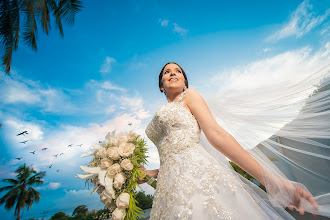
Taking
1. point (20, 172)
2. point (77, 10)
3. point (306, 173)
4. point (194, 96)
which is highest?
point (20, 172)

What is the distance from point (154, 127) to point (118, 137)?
0.51 m

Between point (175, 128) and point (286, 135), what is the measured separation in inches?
50.7

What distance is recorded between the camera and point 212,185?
141 cm

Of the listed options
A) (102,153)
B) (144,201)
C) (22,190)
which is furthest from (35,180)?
(102,153)


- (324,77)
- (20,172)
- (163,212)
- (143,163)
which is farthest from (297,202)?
(20,172)

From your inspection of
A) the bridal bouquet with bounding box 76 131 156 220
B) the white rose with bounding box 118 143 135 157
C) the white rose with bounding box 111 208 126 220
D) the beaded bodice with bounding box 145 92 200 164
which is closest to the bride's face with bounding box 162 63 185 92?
the beaded bodice with bounding box 145 92 200 164

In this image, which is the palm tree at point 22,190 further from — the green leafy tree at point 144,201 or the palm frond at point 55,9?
the palm frond at point 55,9

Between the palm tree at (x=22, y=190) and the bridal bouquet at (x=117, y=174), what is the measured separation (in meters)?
40.3

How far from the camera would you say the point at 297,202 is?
1387 millimetres

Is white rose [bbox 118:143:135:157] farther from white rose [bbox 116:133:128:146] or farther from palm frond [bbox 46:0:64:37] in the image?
palm frond [bbox 46:0:64:37]

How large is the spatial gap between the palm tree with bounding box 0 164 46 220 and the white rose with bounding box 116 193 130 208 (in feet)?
133

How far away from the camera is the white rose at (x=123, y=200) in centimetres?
160

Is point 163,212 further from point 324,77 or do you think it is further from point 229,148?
point 324,77

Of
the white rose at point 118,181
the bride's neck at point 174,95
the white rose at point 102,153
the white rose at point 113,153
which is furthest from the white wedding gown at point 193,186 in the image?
the bride's neck at point 174,95
